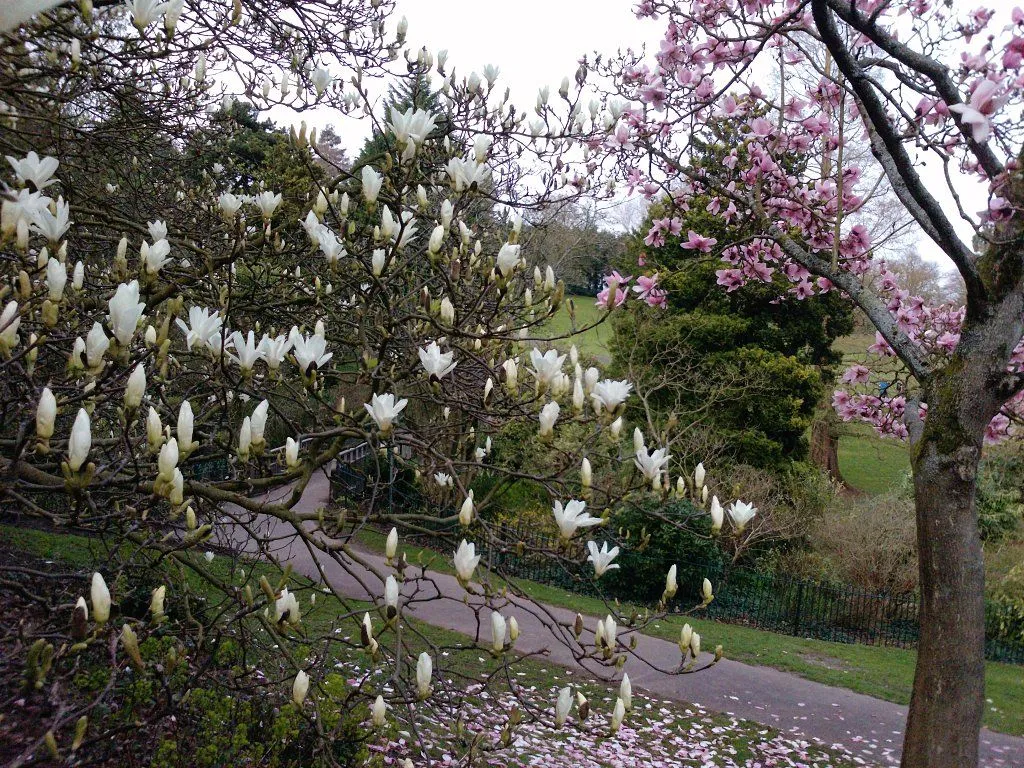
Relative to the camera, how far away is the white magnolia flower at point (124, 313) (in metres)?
1.88

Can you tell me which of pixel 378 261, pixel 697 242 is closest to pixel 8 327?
pixel 378 261

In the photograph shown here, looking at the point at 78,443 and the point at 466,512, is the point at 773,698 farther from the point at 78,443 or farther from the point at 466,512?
the point at 78,443

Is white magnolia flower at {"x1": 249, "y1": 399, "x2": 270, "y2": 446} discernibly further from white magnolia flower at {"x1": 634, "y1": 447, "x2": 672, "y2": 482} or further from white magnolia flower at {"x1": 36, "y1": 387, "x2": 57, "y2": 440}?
white magnolia flower at {"x1": 634, "y1": 447, "x2": 672, "y2": 482}

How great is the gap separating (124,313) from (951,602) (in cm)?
397

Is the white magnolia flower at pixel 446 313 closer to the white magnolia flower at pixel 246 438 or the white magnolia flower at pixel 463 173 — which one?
the white magnolia flower at pixel 463 173

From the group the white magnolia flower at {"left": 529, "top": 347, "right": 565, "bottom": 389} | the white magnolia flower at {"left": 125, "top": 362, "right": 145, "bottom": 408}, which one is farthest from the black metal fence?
the white magnolia flower at {"left": 125, "top": 362, "right": 145, "bottom": 408}

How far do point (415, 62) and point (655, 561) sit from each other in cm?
835

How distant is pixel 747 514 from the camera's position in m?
2.53

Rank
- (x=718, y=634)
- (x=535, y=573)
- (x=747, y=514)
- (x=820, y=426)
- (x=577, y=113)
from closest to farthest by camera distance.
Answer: (x=747, y=514), (x=577, y=113), (x=718, y=634), (x=535, y=573), (x=820, y=426)

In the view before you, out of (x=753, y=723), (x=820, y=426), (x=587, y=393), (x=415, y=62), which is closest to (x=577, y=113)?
(x=415, y=62)

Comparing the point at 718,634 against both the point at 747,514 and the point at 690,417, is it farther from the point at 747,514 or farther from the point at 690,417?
the point at 747,514

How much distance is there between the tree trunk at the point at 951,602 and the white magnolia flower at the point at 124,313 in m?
3.81

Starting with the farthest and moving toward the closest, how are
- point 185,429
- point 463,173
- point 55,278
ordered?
point 463,173 → point 55,278 → point 185,429

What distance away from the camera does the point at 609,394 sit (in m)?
2.38
